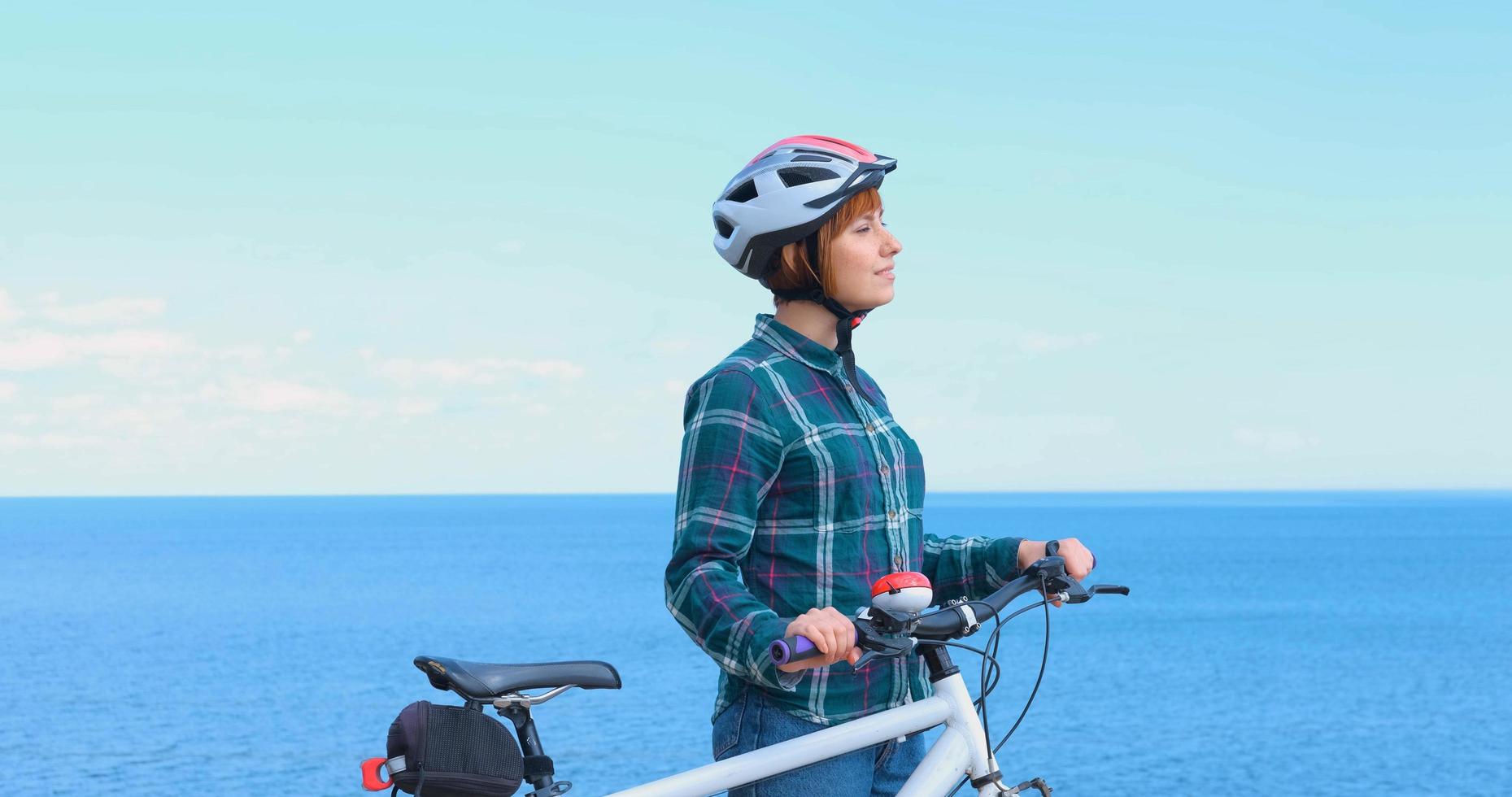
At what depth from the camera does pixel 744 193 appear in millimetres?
3859

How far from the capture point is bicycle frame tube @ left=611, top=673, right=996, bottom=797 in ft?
11.0

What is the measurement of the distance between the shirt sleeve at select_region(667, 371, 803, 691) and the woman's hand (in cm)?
84

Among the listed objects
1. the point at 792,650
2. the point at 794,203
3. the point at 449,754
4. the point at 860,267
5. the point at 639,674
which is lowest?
the point at 639,674

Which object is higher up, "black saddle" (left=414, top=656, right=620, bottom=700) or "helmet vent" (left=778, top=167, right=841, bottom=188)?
"helmet vent" (left=778, top=167, right=841, bottom=188)

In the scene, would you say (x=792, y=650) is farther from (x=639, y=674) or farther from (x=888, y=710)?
(x=639, y=674)

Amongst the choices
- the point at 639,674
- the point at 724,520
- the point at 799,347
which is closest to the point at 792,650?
the point at 724,520

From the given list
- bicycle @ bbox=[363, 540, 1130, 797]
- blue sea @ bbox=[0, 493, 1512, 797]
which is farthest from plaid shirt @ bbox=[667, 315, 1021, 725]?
blue sea @ bbox=[0, 493, 1512, 797]

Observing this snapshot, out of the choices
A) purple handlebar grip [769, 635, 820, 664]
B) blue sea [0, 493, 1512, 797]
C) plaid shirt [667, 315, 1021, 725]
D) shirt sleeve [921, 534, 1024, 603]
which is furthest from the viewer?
blue sea [0, 493, 1512, 797]

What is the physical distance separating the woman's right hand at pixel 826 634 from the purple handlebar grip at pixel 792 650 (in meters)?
0.01

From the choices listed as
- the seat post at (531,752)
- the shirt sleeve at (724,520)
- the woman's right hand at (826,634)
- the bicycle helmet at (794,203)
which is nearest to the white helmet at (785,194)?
the bicycle helmet at (794,203)

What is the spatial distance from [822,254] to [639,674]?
189 ft

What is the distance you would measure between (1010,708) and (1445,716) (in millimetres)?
19845

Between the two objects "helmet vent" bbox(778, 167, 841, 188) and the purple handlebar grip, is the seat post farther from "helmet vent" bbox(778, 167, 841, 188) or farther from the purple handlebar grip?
"helmet vent" bbox(778, 167, 841, 188)

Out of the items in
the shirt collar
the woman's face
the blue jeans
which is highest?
the woman's face
